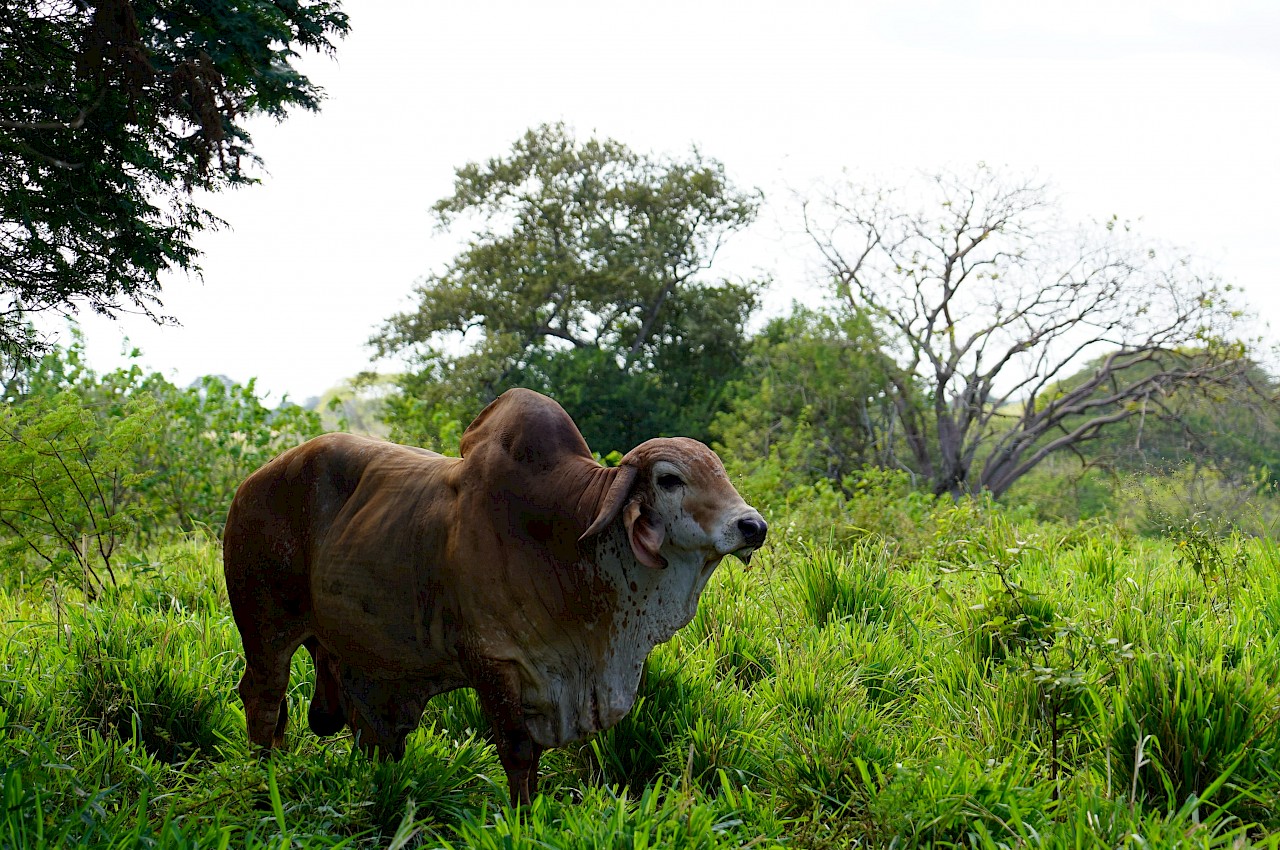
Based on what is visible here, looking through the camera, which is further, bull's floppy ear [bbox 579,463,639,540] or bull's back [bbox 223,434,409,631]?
bull's back [bbox 223,434,409,631]

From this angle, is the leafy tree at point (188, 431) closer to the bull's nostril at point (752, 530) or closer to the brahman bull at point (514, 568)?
the brahman bull at point (514, 568)

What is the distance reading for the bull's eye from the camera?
2660 mm

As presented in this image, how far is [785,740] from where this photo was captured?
10.5 ft

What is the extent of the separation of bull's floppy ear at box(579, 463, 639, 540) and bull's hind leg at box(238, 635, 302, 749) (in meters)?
1.30

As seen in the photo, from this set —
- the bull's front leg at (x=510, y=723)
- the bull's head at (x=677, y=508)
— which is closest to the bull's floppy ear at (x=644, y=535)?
the bull's head at (x=677, y=508)

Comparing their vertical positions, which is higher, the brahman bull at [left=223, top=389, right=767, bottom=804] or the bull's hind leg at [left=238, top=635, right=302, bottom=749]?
the brahman bull at [left=223, top=389, right=767, bottom=804]

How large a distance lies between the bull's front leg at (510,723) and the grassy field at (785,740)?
9 centimetres

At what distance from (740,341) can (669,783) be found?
21.0 m

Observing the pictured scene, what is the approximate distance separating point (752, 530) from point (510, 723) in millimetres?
873

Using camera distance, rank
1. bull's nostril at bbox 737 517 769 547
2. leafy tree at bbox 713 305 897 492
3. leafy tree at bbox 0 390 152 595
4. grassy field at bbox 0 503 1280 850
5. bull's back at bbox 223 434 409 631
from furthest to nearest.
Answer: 1. leafy tree at bbox 713 305 897 492
2. leafy tree at bbox 0 390 152 595
3. bull's back at bbox 223 434 409 631
4. grassy field at bbox 0 503 1280 850
5. bull's nostril at bbox 737 517 769 547

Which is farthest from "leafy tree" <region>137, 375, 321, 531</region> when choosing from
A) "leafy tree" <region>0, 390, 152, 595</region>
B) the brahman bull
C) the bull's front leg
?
the bull's front leg

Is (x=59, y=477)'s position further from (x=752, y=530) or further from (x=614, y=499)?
(x=752, y=530)

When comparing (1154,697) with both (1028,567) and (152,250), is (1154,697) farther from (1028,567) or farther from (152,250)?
(152,250)

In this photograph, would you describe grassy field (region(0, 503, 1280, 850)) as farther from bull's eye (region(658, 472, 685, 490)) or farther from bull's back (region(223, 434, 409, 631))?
bull's eye (region(658, 472, 685, 490))
